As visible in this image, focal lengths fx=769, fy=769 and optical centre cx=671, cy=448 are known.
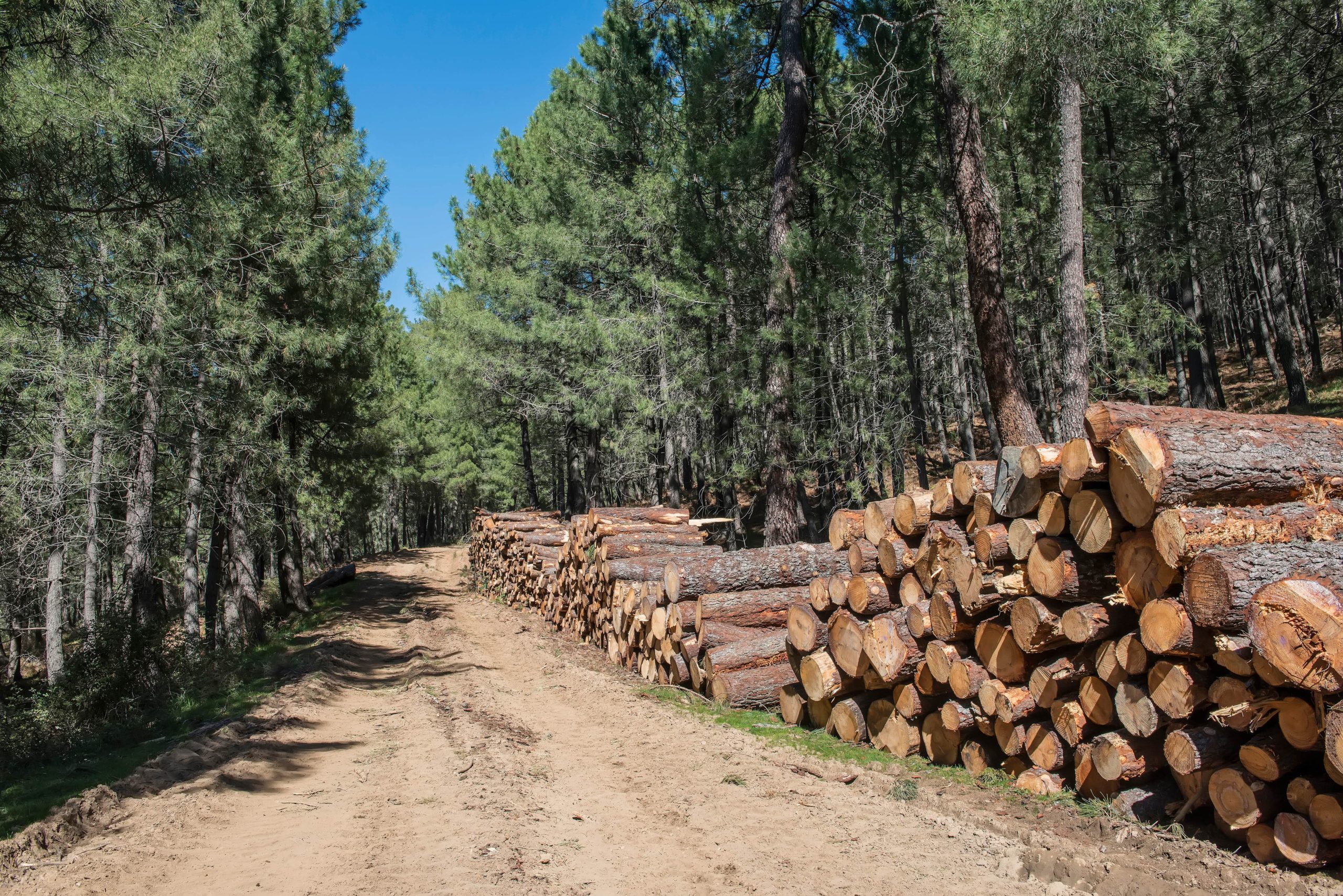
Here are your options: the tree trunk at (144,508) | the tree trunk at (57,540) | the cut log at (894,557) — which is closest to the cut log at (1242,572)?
the cut log at (894,557)

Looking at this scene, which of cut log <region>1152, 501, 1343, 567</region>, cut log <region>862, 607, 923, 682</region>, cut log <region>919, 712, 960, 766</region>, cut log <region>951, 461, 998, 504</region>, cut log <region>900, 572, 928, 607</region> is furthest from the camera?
cut log <region>900, 572, 928, 607</region>

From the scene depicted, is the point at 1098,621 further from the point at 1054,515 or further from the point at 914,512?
the point at 914,512

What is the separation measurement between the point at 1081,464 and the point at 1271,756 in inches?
61.2

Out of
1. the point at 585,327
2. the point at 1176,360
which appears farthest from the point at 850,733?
the point at 1176,360

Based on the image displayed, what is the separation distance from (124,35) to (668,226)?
32.6 feet

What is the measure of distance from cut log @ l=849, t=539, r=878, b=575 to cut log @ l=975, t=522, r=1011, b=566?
1.09 meters

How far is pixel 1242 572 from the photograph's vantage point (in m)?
3.44

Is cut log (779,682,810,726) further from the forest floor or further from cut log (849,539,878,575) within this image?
cut log (849,539,878,575)

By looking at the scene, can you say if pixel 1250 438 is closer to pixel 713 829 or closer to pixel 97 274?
pixel 713 829

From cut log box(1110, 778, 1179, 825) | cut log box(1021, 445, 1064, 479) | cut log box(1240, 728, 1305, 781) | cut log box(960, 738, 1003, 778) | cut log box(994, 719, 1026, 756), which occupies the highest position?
cut log box(1021, 445, 1064, 479)

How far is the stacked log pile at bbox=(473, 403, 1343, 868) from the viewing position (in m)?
3.28

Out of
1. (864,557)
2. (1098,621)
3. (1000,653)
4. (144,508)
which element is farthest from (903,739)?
(144,508)

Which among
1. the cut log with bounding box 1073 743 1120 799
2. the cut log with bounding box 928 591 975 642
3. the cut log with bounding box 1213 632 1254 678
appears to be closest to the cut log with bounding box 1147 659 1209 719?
the cut log with bounding box 1213 632 1254 678

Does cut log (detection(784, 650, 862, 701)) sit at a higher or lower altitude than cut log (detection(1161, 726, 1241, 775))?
lower
